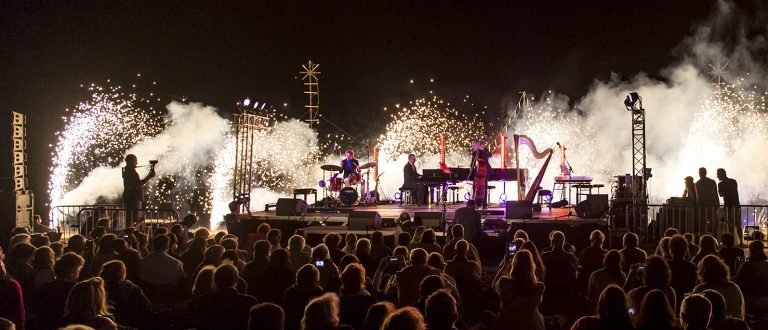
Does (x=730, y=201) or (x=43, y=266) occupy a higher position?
(x=730, y=201)

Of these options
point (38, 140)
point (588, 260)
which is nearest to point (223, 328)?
point (588, 260)

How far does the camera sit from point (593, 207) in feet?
51.7

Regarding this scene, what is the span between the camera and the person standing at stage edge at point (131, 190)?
1548cm

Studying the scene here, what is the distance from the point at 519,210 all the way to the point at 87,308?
11.5 meters

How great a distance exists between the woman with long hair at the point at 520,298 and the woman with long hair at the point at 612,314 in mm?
895

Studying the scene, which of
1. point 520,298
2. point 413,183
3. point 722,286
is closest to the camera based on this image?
point 520,298

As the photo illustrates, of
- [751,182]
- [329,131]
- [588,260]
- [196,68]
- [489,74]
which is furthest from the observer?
[329,131]

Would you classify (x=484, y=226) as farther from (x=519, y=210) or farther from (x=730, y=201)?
(x=730, y=201)

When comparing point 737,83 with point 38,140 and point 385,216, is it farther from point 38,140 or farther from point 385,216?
point 38,140

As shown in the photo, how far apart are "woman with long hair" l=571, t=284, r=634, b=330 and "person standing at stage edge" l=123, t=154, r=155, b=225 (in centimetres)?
1256

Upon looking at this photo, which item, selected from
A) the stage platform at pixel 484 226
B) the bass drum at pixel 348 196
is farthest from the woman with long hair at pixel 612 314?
the bass drum at pixel 348 196

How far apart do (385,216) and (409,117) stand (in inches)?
745

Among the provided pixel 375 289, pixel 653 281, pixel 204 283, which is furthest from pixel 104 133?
pixel 653 281

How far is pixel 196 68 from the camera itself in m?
32.8
